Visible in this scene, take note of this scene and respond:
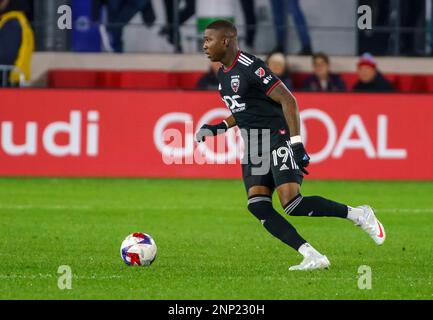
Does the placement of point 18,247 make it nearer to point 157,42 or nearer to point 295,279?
point 295,279

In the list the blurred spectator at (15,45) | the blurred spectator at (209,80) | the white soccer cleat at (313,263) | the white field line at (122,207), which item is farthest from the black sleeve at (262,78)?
the blurred spectator at (15,45)

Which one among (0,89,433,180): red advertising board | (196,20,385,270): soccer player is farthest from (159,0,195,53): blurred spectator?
(196,20,385,270): soccer player

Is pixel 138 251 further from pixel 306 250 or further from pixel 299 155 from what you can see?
pixel 299 155

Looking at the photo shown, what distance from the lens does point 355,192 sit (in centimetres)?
1695

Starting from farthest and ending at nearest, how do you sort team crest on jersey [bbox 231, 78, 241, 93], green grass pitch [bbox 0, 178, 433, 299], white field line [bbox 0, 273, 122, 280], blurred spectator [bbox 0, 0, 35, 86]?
blurred spectator [bbox 0, 0, 35, 86]
team crest on jersey [bbox 231, 78, 241, 93]
white field line [bbox 0, 273, 122, 280]
green grass pitch [bbox 0, 178, 433, 299]

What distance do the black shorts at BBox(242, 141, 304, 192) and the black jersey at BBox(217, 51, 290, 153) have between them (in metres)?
0.08

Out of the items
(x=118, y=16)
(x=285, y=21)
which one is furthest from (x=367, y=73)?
(x=118, y=16)

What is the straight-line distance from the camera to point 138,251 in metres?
10.2

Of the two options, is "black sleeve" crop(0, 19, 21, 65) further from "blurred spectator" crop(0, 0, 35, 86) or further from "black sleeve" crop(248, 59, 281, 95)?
"black sleeve" crop(248, 59, 281, 95)

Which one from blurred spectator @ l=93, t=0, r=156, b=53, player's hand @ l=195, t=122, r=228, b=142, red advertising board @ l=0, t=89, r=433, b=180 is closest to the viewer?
Result: player's hand @ l=195, t=122, r=228, b=142

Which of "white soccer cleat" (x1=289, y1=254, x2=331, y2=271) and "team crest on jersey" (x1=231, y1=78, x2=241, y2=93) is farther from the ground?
"team crest on jersey" (x1=231, y1=78, x2=241, y2=93)

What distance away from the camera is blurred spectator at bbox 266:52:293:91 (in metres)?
19.8

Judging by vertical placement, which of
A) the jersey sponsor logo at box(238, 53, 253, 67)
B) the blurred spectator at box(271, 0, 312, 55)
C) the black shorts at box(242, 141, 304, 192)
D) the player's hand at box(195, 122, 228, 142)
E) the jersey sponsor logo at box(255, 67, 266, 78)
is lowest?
the black shorts at box(242, 141, 304, 192)

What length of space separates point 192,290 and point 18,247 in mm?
2966
